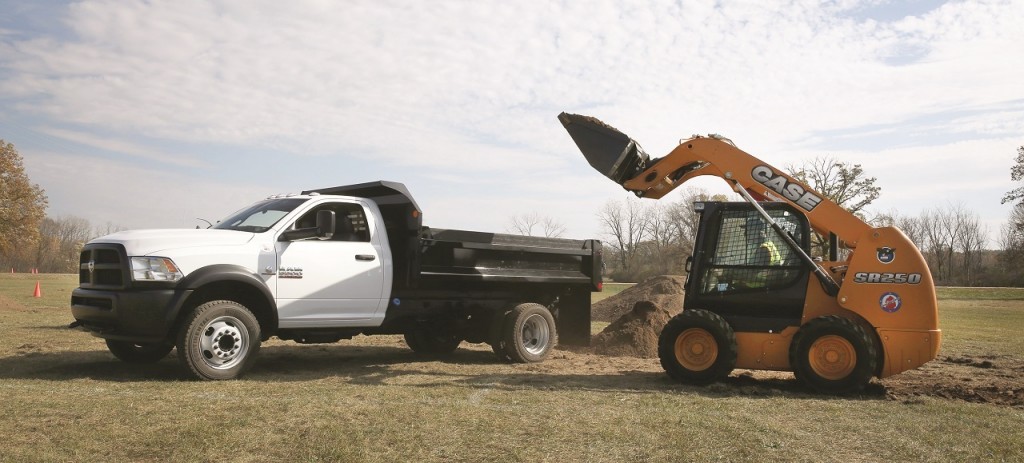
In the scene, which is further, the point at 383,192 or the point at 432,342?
the point at 432,342

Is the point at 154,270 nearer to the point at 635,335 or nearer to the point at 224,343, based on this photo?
the point at 224,343

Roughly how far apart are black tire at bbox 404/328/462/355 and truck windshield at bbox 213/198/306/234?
3.25 meters

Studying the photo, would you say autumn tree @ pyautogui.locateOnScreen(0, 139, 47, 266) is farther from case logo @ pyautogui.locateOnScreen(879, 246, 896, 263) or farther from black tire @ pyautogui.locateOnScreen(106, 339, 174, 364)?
case logo @ pyautogui.locateOnScreen(879, 246, 896, 263)

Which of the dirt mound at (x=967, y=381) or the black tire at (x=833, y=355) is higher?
the black tire at (x=833, y=355)

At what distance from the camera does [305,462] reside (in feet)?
16.3

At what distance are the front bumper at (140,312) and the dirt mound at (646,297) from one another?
36.0 feet

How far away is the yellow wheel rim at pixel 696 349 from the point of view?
862 cm

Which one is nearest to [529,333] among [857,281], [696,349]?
[696,349]

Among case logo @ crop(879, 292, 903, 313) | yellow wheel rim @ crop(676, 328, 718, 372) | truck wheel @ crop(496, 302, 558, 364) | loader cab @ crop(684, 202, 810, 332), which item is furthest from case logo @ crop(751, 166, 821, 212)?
truck wheel @ crop(496, 302, 558, 364)

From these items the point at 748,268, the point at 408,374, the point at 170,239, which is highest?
the point at 170,239

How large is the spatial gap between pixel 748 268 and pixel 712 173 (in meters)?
1.33

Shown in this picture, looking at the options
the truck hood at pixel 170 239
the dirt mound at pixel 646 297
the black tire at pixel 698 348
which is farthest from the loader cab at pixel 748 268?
the dirt mound at pixel 646 297

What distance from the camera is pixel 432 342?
11.7m

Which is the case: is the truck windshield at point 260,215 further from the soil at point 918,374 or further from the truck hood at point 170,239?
the soil at point 918,374
